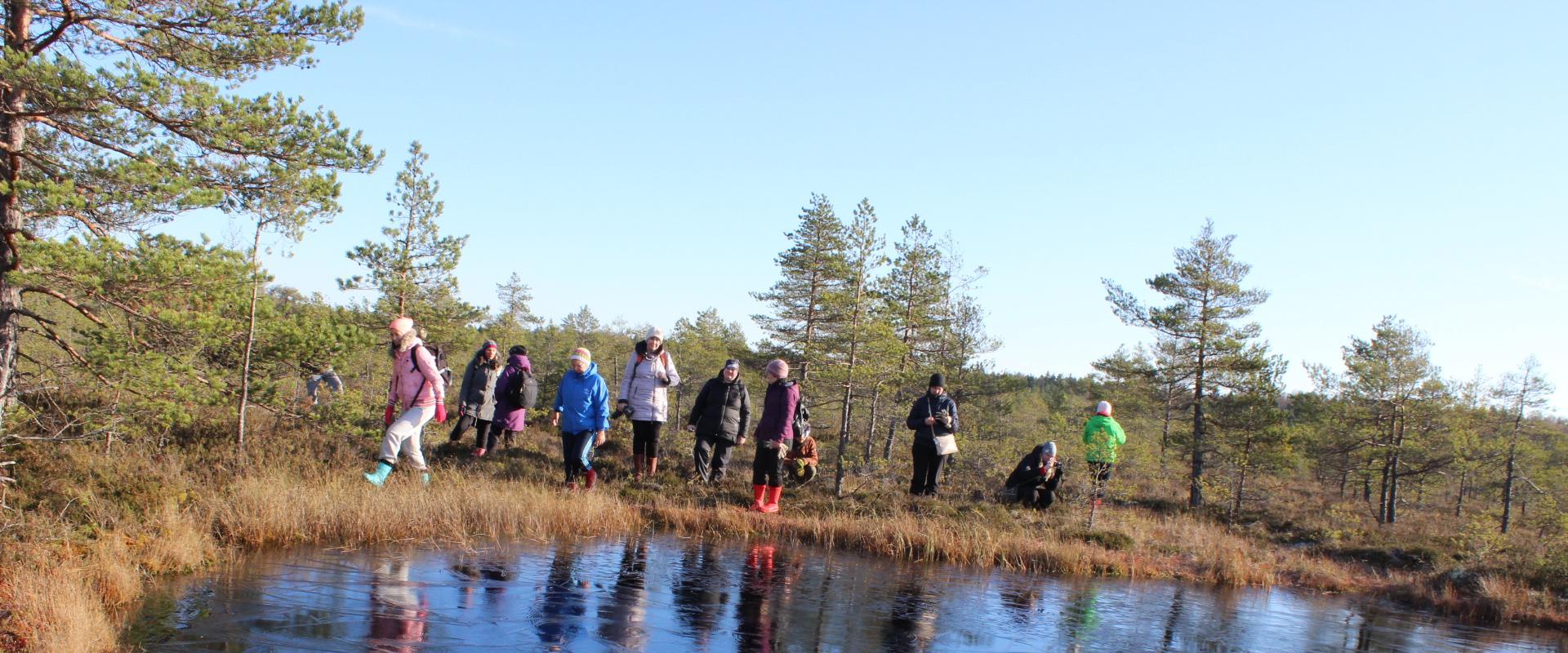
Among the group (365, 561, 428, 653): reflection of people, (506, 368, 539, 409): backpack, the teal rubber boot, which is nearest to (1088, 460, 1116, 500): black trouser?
(506, 368, 539, 409): backpack

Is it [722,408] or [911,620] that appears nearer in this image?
[911,620]

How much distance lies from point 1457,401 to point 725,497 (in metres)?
30.0

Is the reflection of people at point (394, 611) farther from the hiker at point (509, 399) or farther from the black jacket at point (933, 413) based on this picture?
the black jacket at point (933, 413)

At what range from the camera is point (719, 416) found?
1248 centimetres

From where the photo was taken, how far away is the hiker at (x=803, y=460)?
40.8 feet

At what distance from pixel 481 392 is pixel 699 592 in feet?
22.1

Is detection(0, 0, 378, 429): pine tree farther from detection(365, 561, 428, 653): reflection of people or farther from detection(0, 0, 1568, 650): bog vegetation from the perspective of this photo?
detection(365, 561, 428, 653): reflection of people

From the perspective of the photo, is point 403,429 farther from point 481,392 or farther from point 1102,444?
point 1102,444

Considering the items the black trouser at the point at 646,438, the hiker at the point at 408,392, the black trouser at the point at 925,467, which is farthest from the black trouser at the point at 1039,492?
the hiker at the point at 408,392

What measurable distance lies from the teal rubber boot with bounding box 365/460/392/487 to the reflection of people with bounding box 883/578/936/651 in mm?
5178

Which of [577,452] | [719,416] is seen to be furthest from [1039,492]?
[577,452]

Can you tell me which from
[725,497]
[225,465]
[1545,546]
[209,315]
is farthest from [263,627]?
[1545,546]

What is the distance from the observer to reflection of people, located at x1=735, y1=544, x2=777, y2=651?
593 centimetres

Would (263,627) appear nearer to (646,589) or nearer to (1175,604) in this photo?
(646,589)
